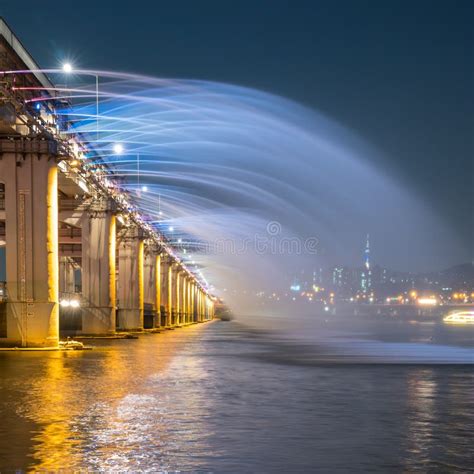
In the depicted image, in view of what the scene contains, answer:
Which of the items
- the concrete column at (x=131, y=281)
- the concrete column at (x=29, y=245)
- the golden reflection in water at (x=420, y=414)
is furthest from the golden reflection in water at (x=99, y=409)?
the concrete column at (x=131, y=281)

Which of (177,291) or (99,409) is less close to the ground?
(177,291)

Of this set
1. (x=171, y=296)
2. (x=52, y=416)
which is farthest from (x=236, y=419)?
(x=171, y=296)

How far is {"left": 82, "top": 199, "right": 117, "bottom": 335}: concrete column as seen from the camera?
65250mm

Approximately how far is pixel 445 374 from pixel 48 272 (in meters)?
20.7

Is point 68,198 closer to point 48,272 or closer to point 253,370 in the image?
point 48,272

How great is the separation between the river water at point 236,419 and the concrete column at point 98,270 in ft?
108

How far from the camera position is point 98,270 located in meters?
66.1

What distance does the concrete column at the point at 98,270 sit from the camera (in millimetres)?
65250

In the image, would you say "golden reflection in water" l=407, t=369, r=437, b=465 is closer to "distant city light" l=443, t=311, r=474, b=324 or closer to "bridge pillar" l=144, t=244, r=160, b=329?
"bridge pillar" l=144, t=244, r=160, b=329

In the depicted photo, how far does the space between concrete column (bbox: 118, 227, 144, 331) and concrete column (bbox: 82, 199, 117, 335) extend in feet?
55.3

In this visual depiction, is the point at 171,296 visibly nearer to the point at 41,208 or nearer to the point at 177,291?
the point at 177,291

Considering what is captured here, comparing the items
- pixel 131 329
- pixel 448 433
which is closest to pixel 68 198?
pixel 131 329

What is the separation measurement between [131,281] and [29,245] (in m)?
43.5

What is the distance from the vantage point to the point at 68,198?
66938mm
